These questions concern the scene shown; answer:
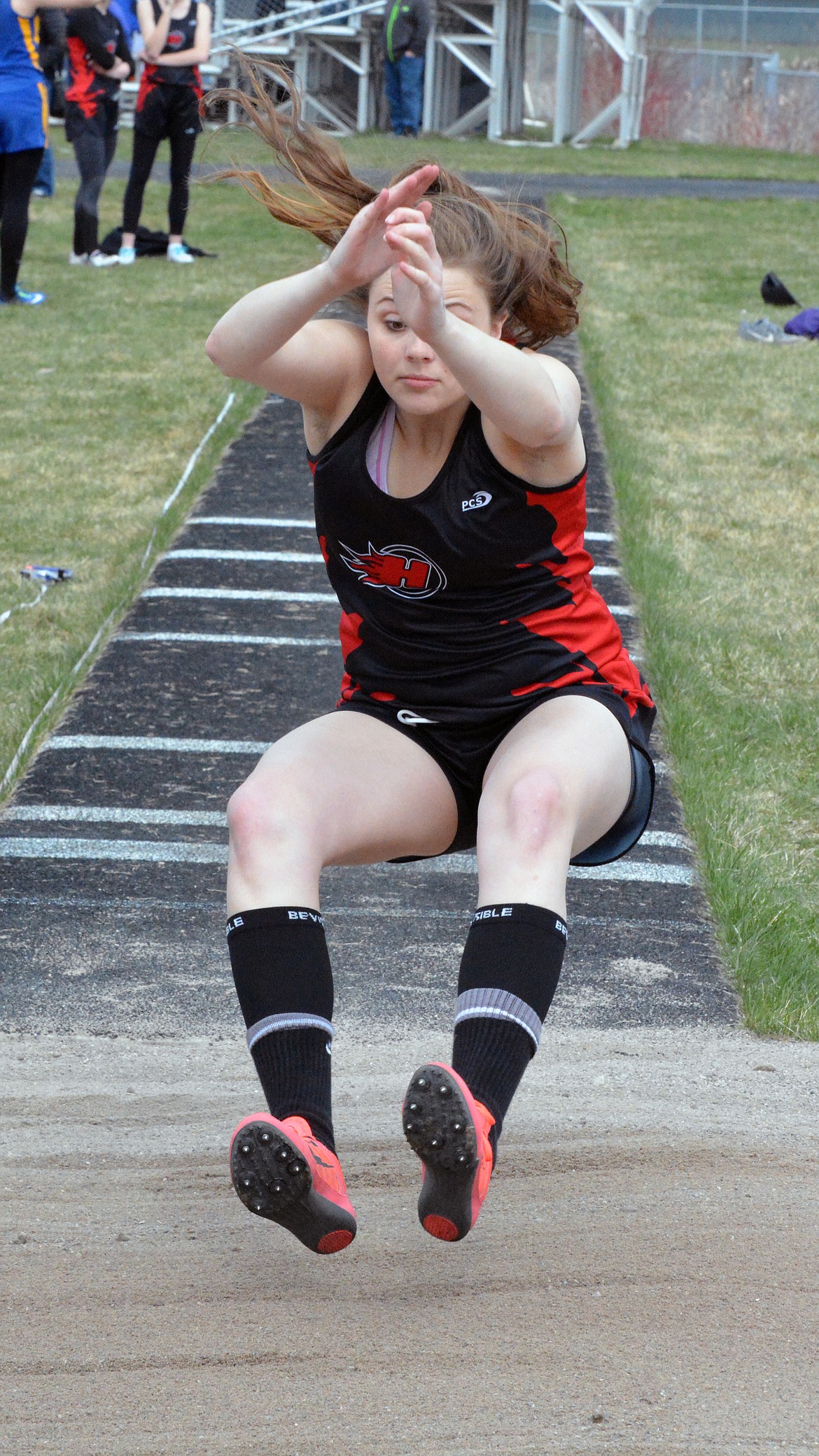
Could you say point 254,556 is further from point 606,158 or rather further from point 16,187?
point 606,158

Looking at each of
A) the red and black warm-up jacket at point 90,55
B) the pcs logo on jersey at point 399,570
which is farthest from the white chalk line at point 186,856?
the red and black warm-up jacket at point 90,55

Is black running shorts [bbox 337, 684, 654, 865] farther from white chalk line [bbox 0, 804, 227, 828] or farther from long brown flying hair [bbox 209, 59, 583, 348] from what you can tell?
white chalk line [bbox 0, 804, 227, 828]

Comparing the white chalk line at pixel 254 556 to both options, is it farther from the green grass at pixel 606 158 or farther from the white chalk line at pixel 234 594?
the green grass at pixel 606 158

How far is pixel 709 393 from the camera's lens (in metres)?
8.90

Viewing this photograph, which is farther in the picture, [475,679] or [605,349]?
[605,349]

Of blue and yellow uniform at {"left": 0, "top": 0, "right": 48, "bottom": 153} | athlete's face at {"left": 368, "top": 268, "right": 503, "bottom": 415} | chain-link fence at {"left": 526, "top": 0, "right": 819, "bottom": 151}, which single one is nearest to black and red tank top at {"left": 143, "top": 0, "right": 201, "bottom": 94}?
blue and yellow uniform at {"left": 0, "top": 0, "right": 48, "bottom": 153}

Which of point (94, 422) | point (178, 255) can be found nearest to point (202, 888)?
point (94, 422)

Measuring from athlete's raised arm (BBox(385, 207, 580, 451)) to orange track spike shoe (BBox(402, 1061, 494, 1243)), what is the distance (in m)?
0.97

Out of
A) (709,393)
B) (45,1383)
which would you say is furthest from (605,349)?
(45,1383)

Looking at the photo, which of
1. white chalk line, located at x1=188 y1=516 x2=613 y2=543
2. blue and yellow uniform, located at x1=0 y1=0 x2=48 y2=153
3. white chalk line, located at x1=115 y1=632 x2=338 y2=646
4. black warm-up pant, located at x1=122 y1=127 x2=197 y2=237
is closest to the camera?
white chalk line, located at x1=115 y1=632 x2=338 y2=646

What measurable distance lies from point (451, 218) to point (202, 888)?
1.84 m

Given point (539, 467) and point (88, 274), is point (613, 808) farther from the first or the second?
point (88, 274)

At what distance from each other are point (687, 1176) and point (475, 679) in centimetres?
94

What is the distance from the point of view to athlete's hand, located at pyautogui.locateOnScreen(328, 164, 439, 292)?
7.66 ft
